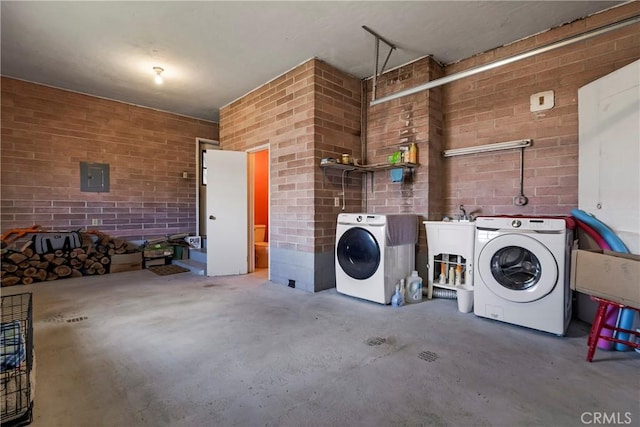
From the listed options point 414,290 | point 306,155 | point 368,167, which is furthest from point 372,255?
point 306,155

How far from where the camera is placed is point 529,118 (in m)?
3.12

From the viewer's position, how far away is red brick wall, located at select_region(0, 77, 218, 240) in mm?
4309

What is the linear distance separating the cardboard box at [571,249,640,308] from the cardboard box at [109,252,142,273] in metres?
5.54

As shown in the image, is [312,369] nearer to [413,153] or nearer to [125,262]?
[413,153]

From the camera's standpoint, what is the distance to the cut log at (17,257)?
3938mm

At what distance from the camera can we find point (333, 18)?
2832 mm

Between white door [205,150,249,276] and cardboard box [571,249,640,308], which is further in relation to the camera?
white door [205,150,249,276]

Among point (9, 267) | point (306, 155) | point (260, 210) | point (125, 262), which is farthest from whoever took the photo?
point (260, 210)

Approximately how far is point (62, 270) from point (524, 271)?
563 centimetres

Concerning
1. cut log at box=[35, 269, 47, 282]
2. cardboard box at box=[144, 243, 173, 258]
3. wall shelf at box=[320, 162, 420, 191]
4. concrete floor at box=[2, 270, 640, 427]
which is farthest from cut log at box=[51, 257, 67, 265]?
wall shelf at box=[320, 162, 420, 191]

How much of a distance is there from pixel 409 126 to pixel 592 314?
2.56 metres

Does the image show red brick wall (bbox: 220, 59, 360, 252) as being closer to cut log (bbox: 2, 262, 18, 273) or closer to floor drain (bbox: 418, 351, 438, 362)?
floor drain (bbox: 418, 351, 438, 362)

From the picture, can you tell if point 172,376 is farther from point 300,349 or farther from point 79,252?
point 79,252

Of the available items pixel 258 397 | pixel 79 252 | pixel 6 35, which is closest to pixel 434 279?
pixel 258 397
